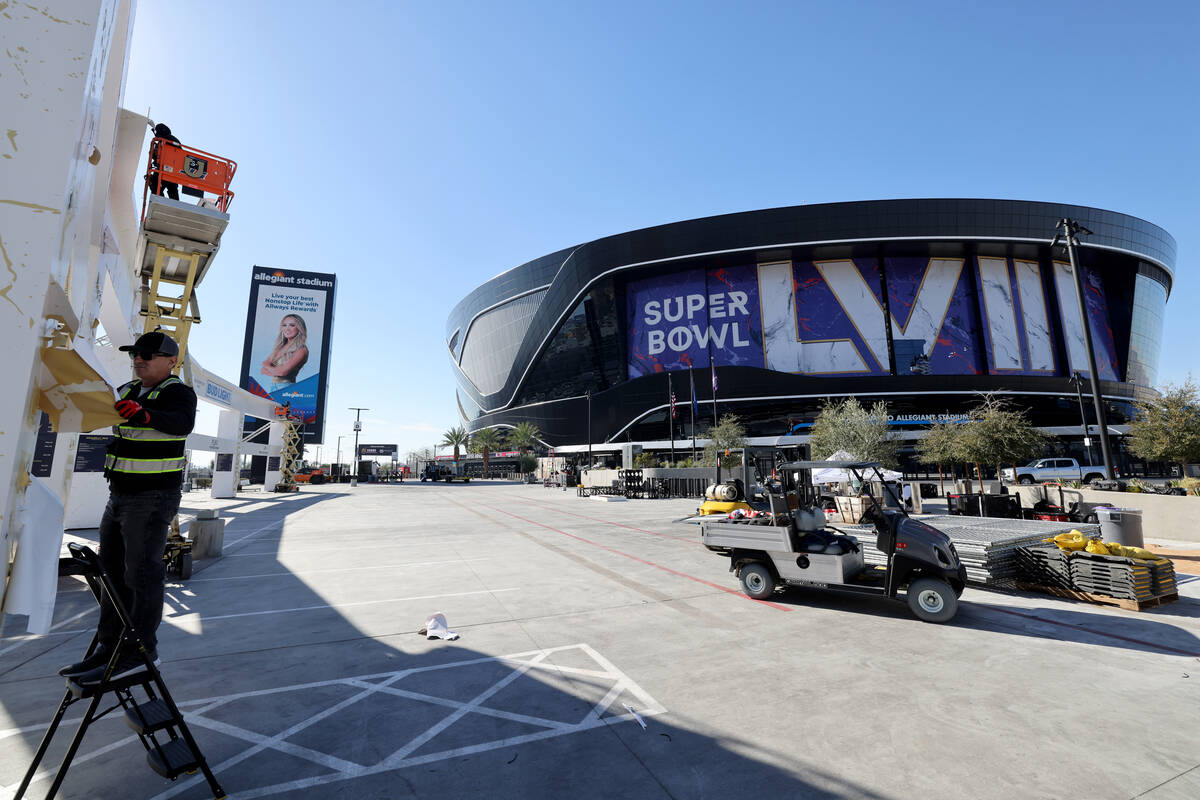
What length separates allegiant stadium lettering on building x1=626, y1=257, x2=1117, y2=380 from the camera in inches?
2133

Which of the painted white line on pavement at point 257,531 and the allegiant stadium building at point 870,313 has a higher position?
the allegiant stadium building at point 870,313

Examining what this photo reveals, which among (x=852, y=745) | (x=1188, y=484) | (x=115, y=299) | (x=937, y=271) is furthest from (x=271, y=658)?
(x=937, y=271)

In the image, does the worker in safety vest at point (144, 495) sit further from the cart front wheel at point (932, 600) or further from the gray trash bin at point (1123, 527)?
the gray trash bin at point (1123, 527)

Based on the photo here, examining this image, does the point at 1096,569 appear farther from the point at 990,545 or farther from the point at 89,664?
the point at 89,664

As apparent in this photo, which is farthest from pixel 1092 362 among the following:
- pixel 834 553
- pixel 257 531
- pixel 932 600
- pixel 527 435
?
pixel 527 435

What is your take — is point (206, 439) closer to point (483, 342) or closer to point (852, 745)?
point (852, 745)

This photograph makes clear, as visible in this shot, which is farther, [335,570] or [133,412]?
[335,570]

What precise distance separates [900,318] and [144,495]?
210 ft

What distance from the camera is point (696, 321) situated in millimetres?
59875

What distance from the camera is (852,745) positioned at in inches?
136

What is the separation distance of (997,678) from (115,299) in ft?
43.1

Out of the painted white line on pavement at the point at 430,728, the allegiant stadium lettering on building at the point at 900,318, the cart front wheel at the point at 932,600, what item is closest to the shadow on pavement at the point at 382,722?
the painted white line on pavement at the point at 430,728

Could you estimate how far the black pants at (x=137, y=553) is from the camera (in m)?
3.38

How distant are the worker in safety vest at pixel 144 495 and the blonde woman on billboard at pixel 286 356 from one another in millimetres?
91601
